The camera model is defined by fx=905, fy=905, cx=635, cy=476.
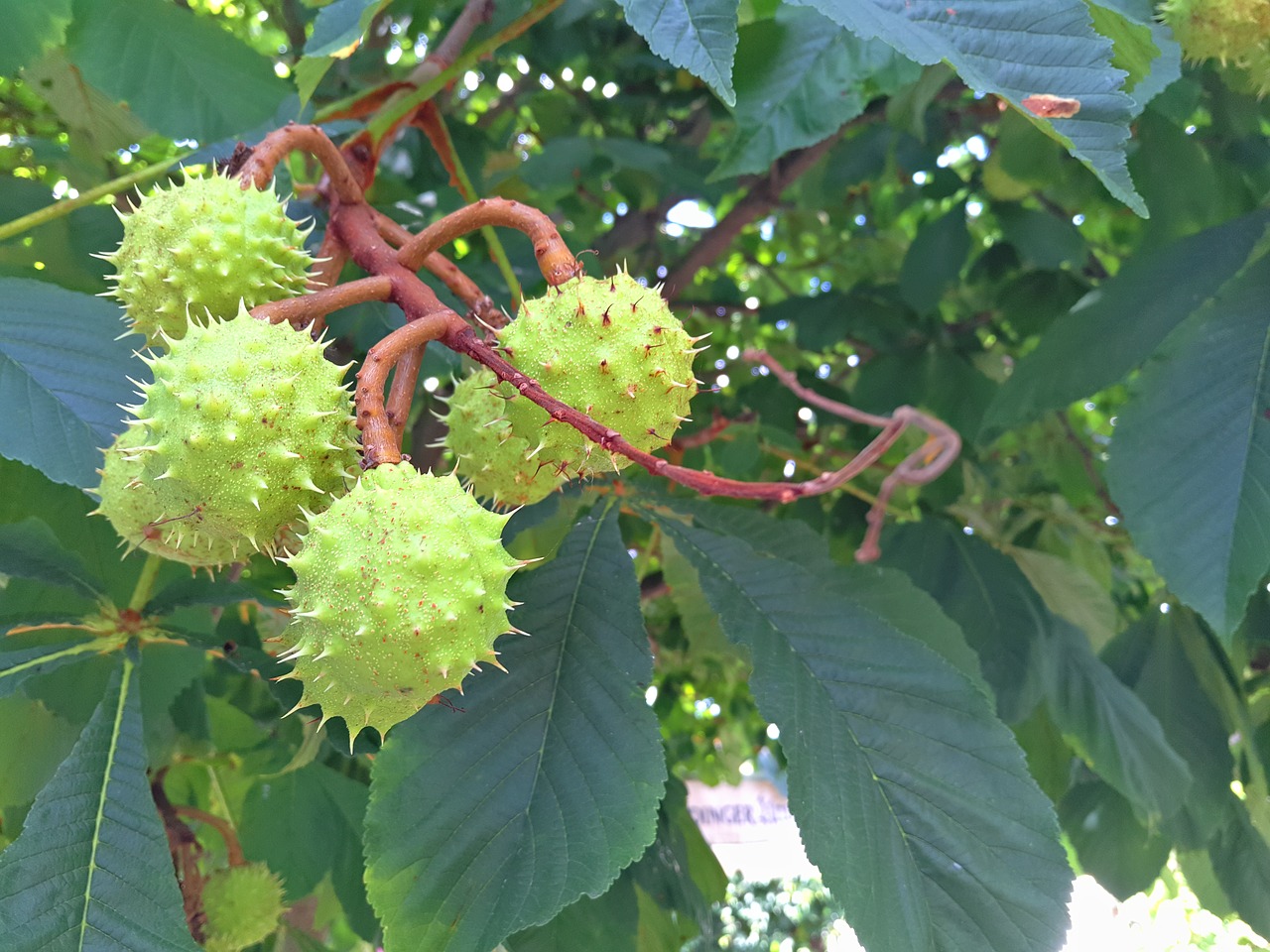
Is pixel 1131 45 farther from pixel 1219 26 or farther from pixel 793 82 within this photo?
pixel 1219 26

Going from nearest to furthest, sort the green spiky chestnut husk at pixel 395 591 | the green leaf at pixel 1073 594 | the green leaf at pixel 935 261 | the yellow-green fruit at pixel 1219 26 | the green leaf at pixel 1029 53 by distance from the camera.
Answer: the green spiky chestnut husk at pixel 395 591 < the green leaf at pixel 1029 53 < the yellow-green fruit at pixel 1219 26 < the green leaf at pixel 1073 594 < the green leaf at pixel 935 261

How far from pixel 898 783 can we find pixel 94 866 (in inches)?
33.3

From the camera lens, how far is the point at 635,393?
0.85m

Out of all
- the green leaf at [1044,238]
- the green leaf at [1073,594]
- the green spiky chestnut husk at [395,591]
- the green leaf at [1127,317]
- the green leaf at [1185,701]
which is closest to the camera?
the green spiky chestnut husk at [395,591]

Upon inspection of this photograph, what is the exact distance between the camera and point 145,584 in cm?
115

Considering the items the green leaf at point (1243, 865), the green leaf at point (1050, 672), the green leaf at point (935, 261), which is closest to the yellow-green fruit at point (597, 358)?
the green leaf at point (1050, 672)

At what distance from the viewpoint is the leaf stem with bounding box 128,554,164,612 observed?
1128 millimetres

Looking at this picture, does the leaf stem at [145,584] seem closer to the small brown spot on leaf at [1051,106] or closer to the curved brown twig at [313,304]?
the curved brown twig at [313,304]

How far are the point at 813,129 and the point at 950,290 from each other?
6.44 feet

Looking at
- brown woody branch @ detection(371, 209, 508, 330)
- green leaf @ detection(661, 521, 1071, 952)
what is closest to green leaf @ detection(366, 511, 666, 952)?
green leaf @ detection(661, 521, 1071, 952)

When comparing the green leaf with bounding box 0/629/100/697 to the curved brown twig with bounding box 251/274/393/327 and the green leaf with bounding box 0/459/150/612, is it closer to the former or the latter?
the green leaf with bounding box 0/459/150/612

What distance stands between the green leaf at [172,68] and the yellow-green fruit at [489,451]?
74cm

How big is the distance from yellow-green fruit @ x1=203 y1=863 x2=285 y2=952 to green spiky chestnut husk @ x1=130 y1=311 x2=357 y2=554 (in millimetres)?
900

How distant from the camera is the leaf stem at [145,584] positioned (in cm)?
113
